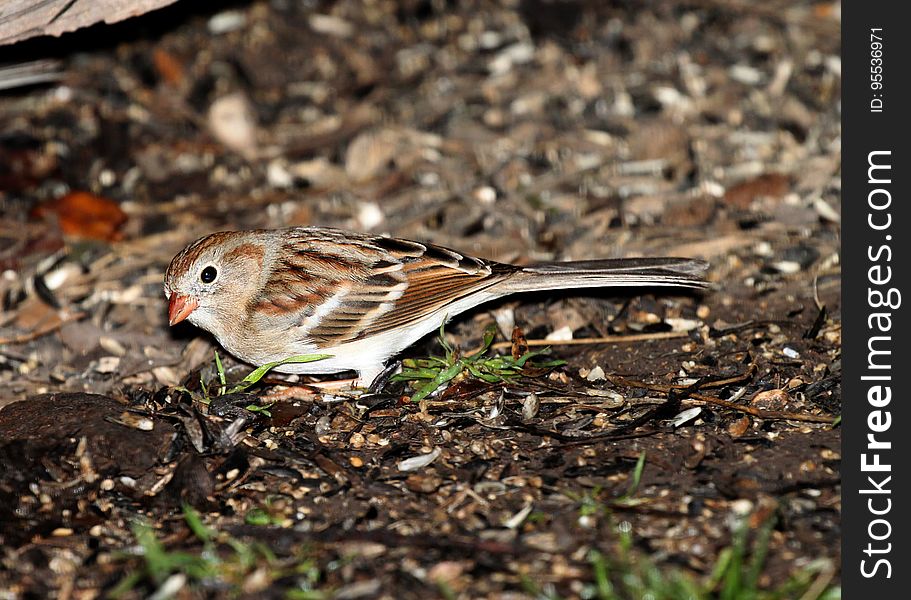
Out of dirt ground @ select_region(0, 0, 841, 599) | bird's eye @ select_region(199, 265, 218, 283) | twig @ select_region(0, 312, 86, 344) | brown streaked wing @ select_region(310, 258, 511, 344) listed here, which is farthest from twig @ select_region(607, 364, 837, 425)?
twig @ select_region(0, 312, 86, 344)

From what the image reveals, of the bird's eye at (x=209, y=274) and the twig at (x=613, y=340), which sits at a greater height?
the bird's eye at (x=209, y=274)

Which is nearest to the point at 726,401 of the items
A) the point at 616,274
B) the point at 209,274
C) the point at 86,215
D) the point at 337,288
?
the point at 616,274

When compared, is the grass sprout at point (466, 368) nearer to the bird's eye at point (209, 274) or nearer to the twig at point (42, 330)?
the bird's eye at point (209, 274)

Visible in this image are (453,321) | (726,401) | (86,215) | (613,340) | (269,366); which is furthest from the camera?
(86,215)

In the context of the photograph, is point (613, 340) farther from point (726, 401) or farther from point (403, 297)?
point (403, 297)

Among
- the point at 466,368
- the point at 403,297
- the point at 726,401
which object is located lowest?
the point at 726,401

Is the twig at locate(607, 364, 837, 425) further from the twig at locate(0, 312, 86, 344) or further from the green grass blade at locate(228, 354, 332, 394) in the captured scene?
the twig at locate(0, 312, 86, 344)

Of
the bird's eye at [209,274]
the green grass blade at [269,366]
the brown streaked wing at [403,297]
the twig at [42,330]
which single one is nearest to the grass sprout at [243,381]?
the green grass blade at [269,366]
